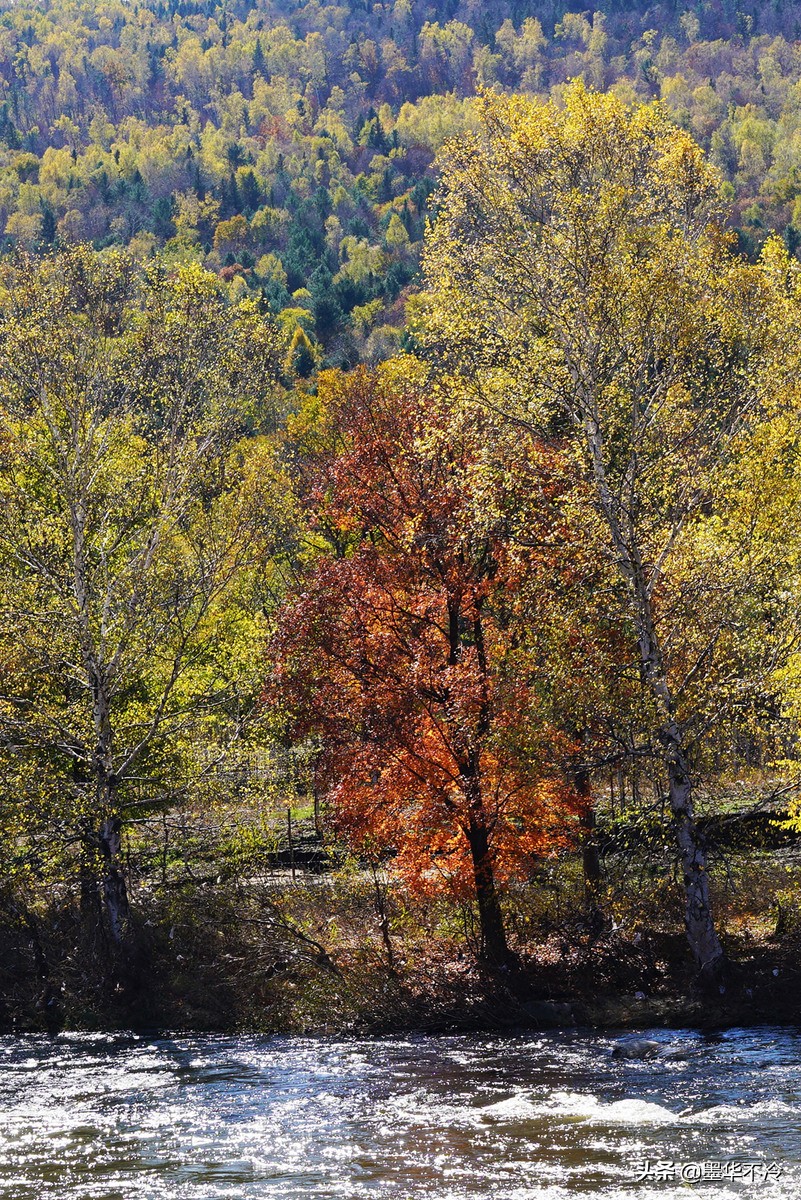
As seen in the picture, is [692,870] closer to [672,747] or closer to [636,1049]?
[672,747]

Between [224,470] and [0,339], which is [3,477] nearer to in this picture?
[0,339]

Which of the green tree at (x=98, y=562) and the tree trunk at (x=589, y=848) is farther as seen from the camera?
the green tree at (x=98, y=562)

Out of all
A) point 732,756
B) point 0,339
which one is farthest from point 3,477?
point 732,756

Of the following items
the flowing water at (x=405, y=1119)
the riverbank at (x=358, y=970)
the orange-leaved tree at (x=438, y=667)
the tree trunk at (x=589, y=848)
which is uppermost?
the orange-leaved tree at (x=438, y=667)

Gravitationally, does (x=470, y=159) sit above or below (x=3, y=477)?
above

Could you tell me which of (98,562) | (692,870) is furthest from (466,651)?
(98,562)

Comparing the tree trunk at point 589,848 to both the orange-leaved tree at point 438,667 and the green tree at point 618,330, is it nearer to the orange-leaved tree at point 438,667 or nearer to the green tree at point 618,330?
the orange-leaved tree at point 438,667

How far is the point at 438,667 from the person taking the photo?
25.5 metres

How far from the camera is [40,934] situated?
27.9m

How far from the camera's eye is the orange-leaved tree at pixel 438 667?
79.2 ft

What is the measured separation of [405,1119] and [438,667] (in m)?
9.53

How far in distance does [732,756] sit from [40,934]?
15.7 metres

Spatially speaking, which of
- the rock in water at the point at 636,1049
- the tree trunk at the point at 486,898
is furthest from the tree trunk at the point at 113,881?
the rock in water at the point at 636,1049

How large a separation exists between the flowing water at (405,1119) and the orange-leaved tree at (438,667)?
158 inches
